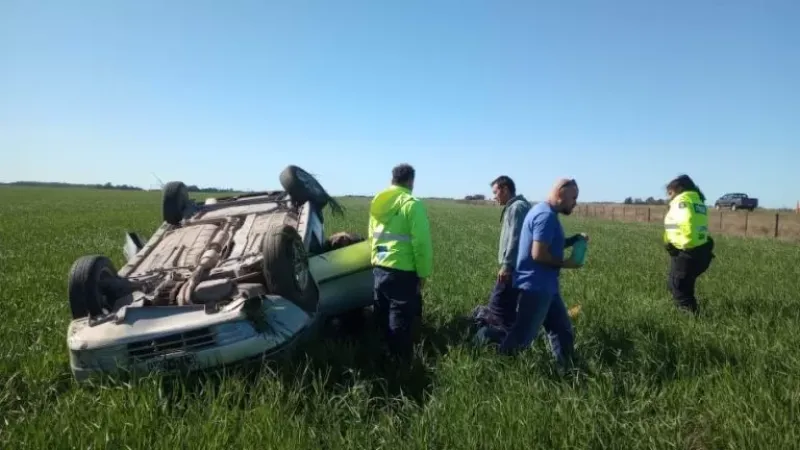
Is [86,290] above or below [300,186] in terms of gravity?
below

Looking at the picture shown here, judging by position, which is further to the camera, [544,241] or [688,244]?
[688,244]

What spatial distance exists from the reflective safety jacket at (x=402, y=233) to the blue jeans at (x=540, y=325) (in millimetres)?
861

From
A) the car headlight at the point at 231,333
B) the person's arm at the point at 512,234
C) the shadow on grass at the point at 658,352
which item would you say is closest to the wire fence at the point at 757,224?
the shadow on grass at the point at 658,352

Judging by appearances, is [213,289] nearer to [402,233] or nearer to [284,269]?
[284,269]

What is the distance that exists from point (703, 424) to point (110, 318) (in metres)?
4.13

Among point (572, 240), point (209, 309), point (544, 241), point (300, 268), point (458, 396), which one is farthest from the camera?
point (300, 268)

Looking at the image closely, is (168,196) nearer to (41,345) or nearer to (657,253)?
(41,345)

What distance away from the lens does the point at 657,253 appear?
44.6ft

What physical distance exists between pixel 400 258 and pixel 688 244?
11.8ft

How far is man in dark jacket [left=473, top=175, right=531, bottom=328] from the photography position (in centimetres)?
524

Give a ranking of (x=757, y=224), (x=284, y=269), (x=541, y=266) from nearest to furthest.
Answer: (x=541, y=266) < (x=284, y=269) < (x=757, y=224)

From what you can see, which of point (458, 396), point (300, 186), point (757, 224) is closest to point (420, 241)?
point (458, 396)

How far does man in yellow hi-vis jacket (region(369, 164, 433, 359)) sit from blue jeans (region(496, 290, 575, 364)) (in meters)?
0.84

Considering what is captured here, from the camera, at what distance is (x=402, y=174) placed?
4.94 metres
